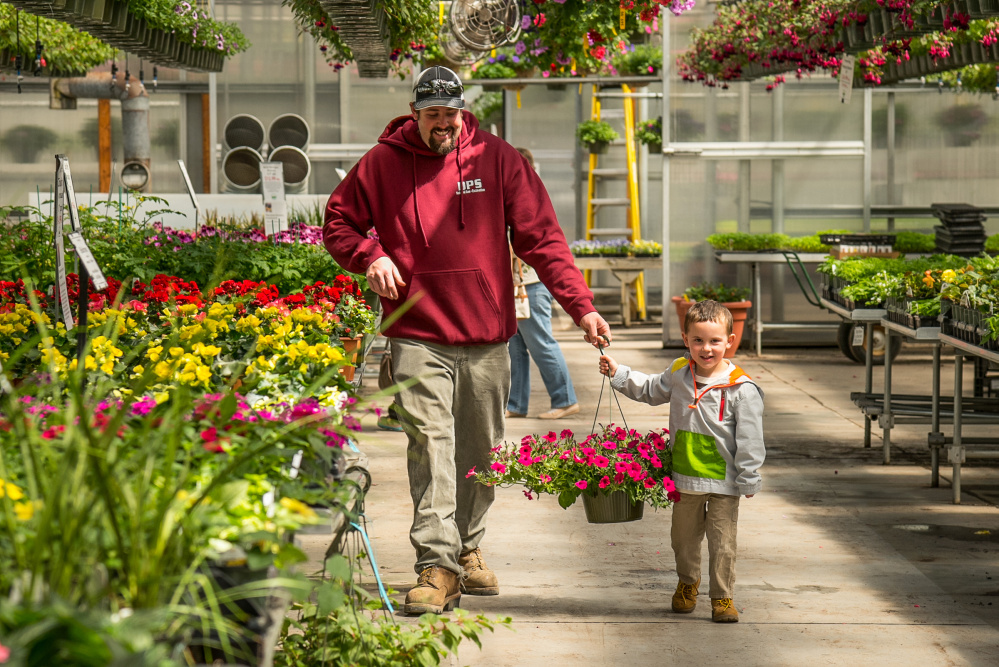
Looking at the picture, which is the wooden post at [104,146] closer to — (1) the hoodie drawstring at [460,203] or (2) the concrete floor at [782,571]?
(2) the concrete floor at [782,571]

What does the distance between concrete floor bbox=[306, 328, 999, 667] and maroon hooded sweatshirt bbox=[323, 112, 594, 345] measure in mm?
702

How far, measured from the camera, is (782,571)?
391 centimetres

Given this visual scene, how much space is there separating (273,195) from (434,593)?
475cm

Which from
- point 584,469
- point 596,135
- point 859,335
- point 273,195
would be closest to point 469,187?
point 584,469

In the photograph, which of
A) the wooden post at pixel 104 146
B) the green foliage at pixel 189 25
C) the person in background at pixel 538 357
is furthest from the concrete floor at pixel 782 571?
the wooden post at pixel 104 146

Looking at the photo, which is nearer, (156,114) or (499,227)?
(499,227)

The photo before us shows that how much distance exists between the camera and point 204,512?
5.32ft

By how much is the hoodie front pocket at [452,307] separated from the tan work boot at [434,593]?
68 centimetres

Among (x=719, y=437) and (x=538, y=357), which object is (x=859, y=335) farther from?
(x=719, y=437)

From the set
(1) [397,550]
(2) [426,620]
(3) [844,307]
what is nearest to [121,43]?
(1) [397,550]

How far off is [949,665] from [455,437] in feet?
5.03

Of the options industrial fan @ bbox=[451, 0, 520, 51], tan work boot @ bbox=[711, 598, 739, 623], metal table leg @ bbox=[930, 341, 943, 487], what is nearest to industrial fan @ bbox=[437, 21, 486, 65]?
industrial fan @ bbox=[451, 0, 520, 51]

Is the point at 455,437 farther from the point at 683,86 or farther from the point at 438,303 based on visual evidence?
the point at 683,86

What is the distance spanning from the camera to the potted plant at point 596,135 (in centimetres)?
1241
